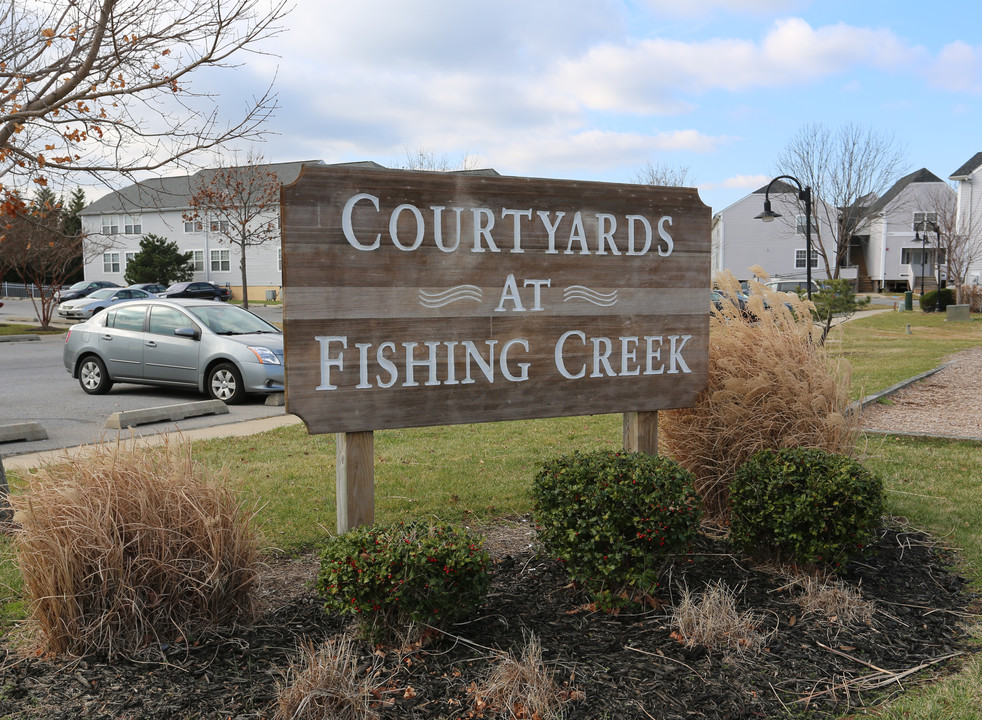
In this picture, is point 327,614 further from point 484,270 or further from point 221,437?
point 221,437

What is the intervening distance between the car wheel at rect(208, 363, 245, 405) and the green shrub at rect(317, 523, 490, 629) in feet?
28.0

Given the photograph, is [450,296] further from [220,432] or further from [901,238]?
[901,238]

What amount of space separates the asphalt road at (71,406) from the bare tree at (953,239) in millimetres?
33569

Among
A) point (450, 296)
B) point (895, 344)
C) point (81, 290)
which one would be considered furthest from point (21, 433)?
point (81, 290)

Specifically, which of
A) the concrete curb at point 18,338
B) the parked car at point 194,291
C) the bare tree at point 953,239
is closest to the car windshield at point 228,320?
the concrete curb at point 18,338

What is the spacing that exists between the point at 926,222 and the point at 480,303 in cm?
4565

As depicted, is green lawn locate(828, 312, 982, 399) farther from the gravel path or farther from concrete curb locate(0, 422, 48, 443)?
concrete curb locate(0, 422, 48, 443)

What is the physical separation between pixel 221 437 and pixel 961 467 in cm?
734

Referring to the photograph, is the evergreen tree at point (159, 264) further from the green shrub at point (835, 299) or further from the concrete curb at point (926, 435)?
the concrete curb at point (926, 435)

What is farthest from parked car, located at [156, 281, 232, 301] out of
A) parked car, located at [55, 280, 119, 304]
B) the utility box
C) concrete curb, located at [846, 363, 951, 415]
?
concrete curb, located at [846, 363, 951, 415]

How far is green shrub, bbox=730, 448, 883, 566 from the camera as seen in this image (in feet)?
12.9

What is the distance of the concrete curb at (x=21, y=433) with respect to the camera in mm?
8516

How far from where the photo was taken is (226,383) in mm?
11422

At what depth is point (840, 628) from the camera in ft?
11.9
